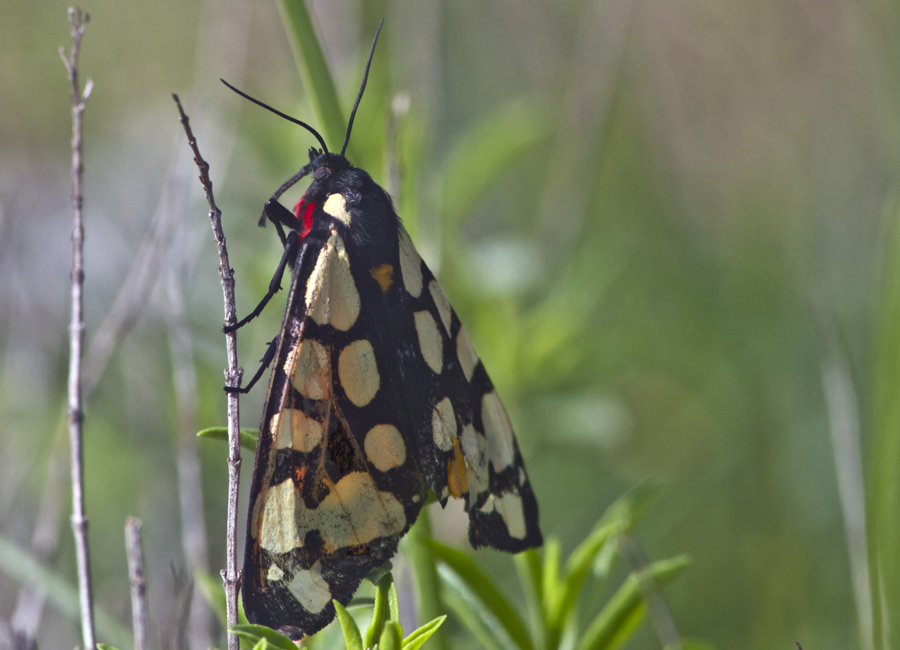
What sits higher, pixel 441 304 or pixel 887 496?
pixel 441 304

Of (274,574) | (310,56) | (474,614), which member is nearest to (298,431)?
(274,574)

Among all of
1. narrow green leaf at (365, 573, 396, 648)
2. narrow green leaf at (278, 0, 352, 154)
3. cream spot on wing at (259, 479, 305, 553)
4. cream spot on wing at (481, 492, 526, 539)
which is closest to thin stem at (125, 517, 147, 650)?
cream spot on wing at (259, 479, 305, 553)

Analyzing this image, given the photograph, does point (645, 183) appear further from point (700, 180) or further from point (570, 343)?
point (570, 343)

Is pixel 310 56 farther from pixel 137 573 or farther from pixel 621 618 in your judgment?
pixel 621 618

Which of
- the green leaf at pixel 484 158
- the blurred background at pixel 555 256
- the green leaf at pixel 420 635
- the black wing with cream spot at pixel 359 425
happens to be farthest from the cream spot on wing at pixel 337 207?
the green leaf at pixel 484 158

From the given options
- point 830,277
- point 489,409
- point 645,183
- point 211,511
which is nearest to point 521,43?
point 645,183

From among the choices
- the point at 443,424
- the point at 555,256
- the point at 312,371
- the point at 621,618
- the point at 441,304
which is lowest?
the point at 621,618
